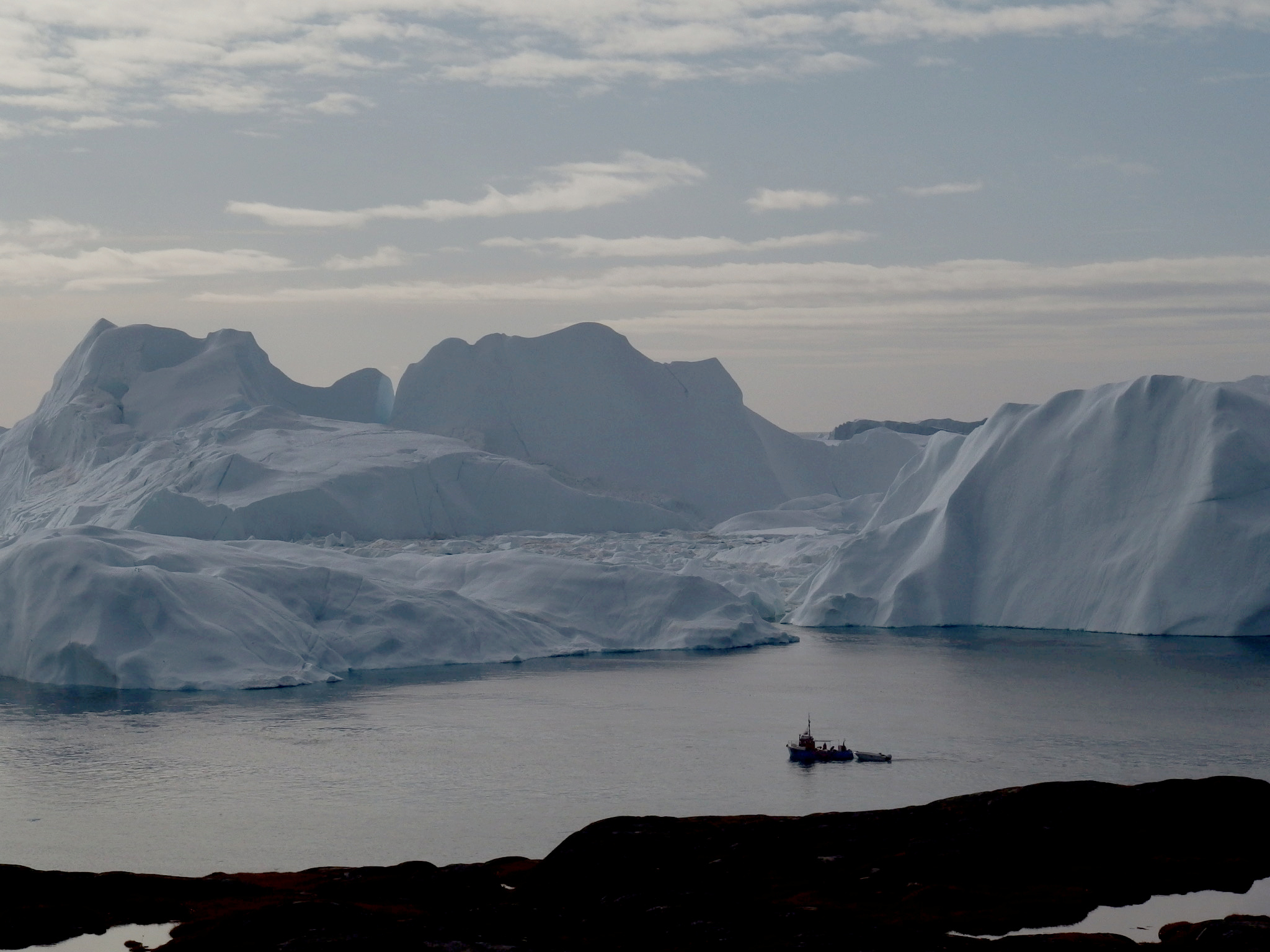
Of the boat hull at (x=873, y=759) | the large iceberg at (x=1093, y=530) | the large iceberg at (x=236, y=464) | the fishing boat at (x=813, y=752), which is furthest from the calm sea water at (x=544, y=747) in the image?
the large iceberg at (x=236, y=464)

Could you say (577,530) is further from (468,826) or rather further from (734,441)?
(468,826)

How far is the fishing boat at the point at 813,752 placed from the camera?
2117 centimetres

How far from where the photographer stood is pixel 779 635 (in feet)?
116

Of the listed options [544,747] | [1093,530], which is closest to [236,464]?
[544,747]

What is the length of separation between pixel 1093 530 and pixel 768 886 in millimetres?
22529

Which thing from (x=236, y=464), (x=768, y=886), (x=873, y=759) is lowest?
(x=768, y=886)

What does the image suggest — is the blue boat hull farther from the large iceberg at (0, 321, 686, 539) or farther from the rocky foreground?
the large iceberg at (0, 321, 686, 539)

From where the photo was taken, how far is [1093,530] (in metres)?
34.6

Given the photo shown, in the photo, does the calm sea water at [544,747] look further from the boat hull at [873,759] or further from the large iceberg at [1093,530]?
the large iceberg at [1093,530]

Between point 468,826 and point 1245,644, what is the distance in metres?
21.1

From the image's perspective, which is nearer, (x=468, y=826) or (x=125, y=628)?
(x=468, y=826)

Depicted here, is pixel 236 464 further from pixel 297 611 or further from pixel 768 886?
pixel 768 886

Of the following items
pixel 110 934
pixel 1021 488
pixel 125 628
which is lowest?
pixel 110 934

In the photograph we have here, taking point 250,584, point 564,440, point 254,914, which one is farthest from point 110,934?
point 564,440
